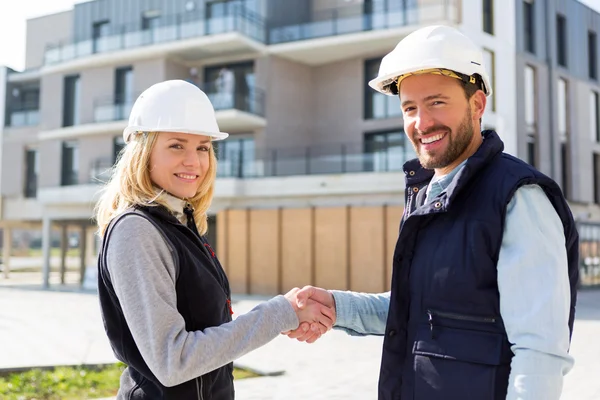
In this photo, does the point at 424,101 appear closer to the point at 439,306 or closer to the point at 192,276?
the point at 439,306

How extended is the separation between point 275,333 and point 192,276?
399 millimetres

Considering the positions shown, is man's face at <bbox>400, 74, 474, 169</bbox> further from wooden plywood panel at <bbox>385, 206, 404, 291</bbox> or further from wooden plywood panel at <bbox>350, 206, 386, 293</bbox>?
wooden plywood panel at <bbox>350, 206, 386, 293</bbox>

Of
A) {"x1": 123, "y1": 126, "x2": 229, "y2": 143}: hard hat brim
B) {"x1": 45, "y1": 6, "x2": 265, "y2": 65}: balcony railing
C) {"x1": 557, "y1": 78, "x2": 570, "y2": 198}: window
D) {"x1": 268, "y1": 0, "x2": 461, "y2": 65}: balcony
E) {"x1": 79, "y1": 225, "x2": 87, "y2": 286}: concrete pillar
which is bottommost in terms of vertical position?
{"x1": 79, "y1": 225, "x2": 87, "y2": 286}: concrete pillar

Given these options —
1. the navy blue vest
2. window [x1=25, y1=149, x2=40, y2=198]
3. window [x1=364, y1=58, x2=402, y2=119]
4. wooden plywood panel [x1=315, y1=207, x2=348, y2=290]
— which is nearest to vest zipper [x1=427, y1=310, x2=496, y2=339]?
the navy blue vest

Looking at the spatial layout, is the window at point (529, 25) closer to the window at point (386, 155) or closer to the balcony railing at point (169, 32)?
the window at point (386, 155)

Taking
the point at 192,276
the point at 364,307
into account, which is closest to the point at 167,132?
the point at 192,276

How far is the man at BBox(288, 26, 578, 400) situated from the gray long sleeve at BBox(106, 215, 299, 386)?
60 centimetres

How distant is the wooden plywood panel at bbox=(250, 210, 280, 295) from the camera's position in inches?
969

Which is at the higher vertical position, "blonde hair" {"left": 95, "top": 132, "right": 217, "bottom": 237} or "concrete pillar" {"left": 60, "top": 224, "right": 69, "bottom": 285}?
"blonde hair" {"left": 95, "top": 132, "right": 217, "bottom": 237}

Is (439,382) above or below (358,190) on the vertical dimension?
below

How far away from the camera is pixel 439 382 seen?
7.38ft

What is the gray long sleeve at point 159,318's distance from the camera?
7.75ft

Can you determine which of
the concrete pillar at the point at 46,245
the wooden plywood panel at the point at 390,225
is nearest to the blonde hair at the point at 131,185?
the wooden plywood panel at the point at 390,225

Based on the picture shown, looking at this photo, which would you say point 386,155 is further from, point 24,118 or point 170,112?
point 24,118
